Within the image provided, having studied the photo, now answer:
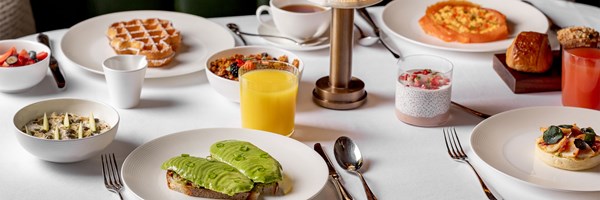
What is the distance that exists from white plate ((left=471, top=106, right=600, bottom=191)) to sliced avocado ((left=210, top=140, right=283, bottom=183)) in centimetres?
39

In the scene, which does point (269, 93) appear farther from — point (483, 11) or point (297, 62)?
point (483, 11)

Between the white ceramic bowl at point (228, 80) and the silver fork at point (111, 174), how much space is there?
1.00 feet

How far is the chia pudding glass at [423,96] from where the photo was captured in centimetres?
165

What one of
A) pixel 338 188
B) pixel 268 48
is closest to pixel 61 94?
pixel 268 48

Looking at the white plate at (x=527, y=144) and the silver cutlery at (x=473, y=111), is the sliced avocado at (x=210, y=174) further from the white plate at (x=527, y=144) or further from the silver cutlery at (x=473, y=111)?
the silver cutlery at (x=473, y=111)

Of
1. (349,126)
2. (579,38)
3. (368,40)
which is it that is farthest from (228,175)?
(579,38)

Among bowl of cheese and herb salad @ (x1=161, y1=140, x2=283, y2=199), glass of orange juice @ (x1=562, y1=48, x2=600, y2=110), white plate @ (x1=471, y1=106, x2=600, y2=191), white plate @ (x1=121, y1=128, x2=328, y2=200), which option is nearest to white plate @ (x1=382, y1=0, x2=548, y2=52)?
glass of orange juice @ (x1=562, y1=48, x2=600, y2=110)

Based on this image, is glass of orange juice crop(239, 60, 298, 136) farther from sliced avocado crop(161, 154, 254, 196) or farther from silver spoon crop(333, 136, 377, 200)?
sliced avocado crop(161, 154, 254, 196)

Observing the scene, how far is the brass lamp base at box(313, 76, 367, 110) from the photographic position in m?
1.76

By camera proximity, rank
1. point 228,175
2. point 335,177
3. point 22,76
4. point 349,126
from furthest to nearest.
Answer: point 22,76, point 349,126, point 335,177, point 228,175

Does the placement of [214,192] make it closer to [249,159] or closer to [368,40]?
[249,159]

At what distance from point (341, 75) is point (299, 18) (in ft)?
1.05

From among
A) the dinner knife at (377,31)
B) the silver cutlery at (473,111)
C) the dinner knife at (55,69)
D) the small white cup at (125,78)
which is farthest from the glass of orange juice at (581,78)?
the dinner knife at (55,69)

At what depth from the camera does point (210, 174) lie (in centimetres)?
134
